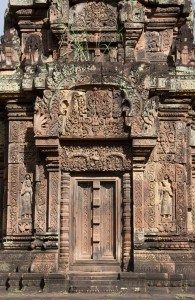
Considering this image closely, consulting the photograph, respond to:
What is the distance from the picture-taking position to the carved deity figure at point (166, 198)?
1152 cm

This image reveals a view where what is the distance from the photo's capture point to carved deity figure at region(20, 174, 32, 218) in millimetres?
11609

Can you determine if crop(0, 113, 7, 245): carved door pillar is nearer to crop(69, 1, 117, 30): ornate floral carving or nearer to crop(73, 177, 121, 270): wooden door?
crop(73, 177, 121, 270): wooden door

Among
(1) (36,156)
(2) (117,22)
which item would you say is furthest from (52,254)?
(2) (117,22)

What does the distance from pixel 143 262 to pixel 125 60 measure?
419 cm

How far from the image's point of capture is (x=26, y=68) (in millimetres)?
11961

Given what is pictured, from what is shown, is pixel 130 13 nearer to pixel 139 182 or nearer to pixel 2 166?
pixel 139 182

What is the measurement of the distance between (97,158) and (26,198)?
167 cm

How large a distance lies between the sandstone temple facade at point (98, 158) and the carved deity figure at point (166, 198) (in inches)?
0.8

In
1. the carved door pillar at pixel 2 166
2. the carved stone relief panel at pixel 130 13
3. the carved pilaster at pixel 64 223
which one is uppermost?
the carved stone relief panel at pixel 130 13

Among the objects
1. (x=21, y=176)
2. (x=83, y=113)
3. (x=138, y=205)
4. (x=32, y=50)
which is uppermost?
(x=32, y=50)

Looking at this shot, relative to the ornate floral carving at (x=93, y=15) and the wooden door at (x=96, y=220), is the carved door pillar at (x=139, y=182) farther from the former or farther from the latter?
the ornate floral carving at (x=93, y=15)

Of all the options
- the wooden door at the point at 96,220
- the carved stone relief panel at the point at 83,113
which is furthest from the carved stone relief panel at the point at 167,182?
the carved stone relief panel at the point at 83,113

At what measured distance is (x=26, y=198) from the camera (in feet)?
38.3

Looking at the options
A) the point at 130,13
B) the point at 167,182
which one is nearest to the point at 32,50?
the point at 130,13
